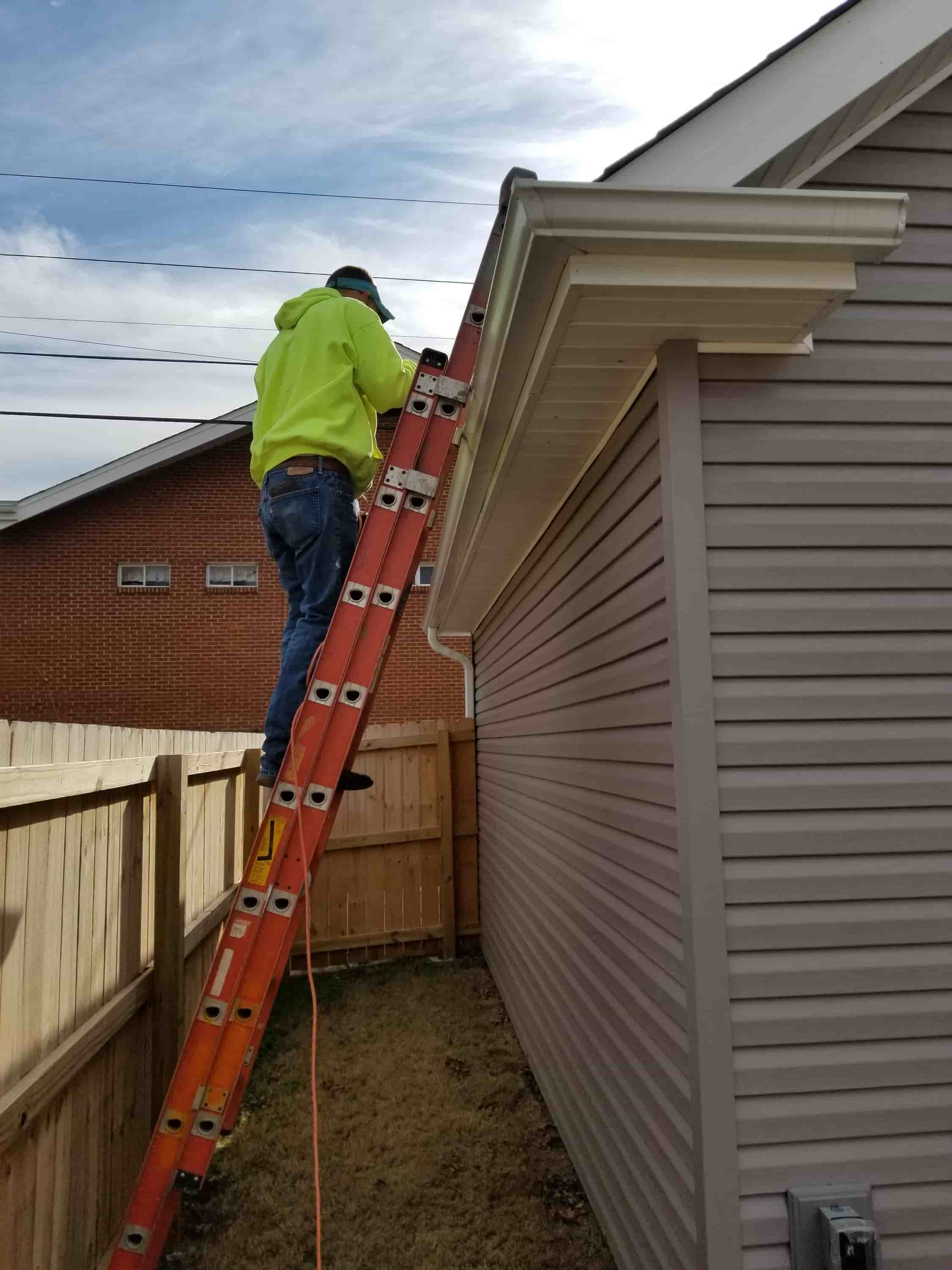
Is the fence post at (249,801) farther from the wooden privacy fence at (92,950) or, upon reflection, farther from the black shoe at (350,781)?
the black shoe at (350,781)

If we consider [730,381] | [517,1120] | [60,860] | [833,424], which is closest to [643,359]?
[730,381]

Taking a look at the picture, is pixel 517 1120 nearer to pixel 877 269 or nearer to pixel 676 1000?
pixel 676 1000

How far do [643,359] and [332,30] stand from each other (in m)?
4.81

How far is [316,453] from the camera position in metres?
3.40

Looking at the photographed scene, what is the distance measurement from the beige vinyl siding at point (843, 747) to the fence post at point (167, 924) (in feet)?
7.49

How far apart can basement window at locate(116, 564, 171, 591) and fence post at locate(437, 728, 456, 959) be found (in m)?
8.16

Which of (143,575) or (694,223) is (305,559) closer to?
(694,223)

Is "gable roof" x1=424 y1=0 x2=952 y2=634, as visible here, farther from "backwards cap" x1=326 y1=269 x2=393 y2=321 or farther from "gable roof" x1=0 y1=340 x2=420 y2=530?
"gable roof" x1=0 y1=340 x2=420 y2=530

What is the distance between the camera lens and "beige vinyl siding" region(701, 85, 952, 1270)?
7.65 ft

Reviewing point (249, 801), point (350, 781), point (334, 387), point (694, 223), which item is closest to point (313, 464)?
point (334, 387)

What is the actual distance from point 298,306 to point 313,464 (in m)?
0.75

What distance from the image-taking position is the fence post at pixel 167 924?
3.59m

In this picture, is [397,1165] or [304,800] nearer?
[304,800]

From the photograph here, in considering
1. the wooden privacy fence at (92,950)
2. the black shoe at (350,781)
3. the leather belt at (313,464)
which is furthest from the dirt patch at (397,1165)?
the leather belt at (313,464)
